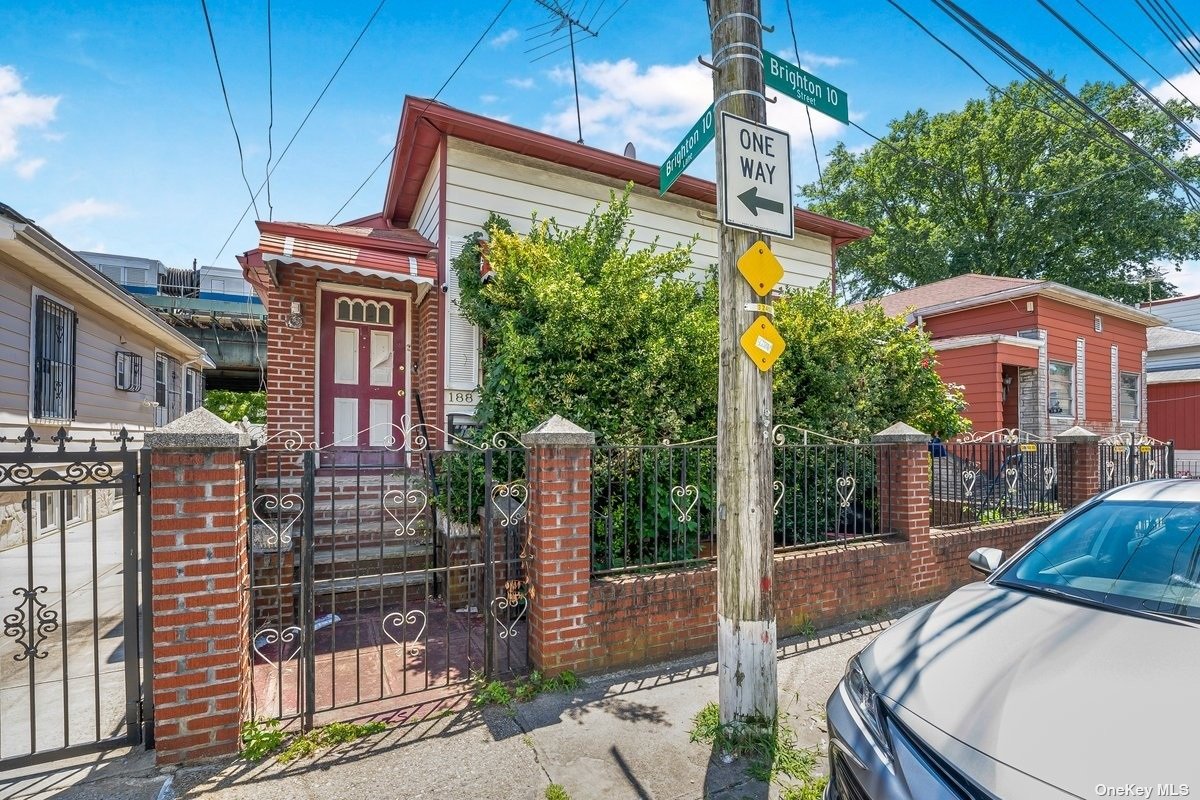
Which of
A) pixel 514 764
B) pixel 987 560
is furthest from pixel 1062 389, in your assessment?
pixel 514 764

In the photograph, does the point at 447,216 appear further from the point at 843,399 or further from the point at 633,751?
the point at 633,751

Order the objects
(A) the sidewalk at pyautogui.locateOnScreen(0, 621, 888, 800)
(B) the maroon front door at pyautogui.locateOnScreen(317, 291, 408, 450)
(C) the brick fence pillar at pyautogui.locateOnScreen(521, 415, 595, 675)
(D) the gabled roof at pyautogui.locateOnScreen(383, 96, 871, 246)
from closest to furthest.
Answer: (A) the sidewalk at pyautogui.locateOnScreen(0, 621, 888, 800) → (C) the brick fence pillar at pyautogui.locateOnScreen(521, 415, 595, 675) → (D) the gabled roof at pyautogui.locateOnScreen(383, 96, 871, 246) → (B) the maroon front door at pyautogui.locateOnScreen(317, 291, 408, 450)

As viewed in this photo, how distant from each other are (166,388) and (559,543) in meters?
16.7

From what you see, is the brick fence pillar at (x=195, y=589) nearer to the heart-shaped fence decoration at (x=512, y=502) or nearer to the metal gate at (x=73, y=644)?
the metal gate at (x=73, y=644)

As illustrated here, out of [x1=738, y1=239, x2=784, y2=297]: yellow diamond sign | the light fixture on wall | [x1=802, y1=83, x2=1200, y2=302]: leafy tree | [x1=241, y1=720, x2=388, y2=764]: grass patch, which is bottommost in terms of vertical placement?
[x1=241, y1=720, x2=388, y2=764]: grass patch

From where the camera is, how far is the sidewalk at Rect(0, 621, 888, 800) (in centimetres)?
274

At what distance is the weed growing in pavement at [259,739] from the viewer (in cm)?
298

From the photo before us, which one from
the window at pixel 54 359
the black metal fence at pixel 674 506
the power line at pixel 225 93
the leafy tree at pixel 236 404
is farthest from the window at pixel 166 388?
the black metal fence at pixel 674 506

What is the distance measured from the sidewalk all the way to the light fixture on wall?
4813mm

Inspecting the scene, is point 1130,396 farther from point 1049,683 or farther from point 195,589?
point 195,589

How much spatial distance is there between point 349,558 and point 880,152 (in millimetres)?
28305

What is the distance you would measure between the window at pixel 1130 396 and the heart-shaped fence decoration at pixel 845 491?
14.1 meters

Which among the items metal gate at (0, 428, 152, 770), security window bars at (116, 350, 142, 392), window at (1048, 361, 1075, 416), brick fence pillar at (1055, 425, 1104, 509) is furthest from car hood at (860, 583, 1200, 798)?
security window bars at (116, 350, 142, 392)

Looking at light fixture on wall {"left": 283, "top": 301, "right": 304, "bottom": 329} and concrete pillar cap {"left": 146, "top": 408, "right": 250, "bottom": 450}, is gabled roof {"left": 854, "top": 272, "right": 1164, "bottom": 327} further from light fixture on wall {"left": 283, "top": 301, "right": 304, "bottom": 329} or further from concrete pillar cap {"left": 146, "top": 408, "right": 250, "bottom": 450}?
concrete pillar cap {"left": 146, "top": 408, "right": 250, "bottom": 450}
